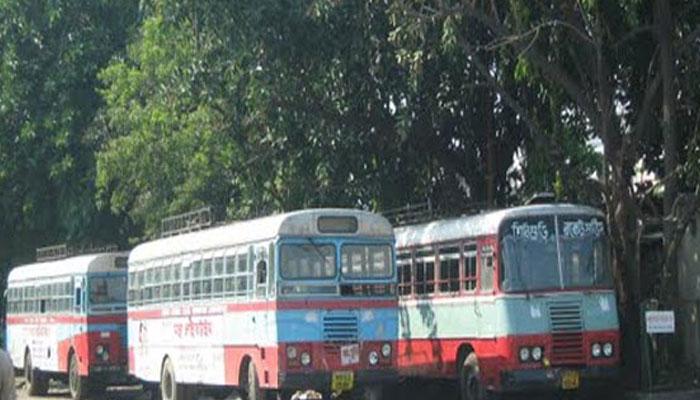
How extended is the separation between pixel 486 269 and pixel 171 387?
7211 millimetres

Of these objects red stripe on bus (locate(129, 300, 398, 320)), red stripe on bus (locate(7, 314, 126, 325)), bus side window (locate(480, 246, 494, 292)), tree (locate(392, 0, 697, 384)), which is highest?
tree (locate(392, 0, 697, 384))

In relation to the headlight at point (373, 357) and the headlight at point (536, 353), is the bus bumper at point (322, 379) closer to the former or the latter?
the headlight at point (373, 357)

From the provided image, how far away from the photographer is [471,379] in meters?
21.1

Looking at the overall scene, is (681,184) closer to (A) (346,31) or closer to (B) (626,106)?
(B) (626,106)

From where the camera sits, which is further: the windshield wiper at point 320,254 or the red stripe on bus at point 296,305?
the windshield wiper at point 320,254

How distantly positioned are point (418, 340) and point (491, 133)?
19.3 ft

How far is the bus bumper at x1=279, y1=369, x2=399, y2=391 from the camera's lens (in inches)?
764

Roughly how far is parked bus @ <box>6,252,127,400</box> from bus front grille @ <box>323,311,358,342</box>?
1016 cm

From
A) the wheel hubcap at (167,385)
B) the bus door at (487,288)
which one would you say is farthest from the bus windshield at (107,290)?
the bus door at (487,288)

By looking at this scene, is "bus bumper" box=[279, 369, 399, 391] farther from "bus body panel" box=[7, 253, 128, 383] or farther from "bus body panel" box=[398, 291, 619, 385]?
"bus body panel" box=[7, 253, 128, 383]

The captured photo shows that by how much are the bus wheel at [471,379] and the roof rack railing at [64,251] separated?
1506 centimetres

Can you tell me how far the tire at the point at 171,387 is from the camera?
24.6m

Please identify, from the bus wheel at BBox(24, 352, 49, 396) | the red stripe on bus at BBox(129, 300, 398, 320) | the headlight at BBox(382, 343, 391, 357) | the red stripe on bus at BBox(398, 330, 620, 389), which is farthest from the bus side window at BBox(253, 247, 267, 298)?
the bus wheel at BBox(24, 352, 49, 396)

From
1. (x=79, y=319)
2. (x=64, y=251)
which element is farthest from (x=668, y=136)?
(x=64, y=251)
